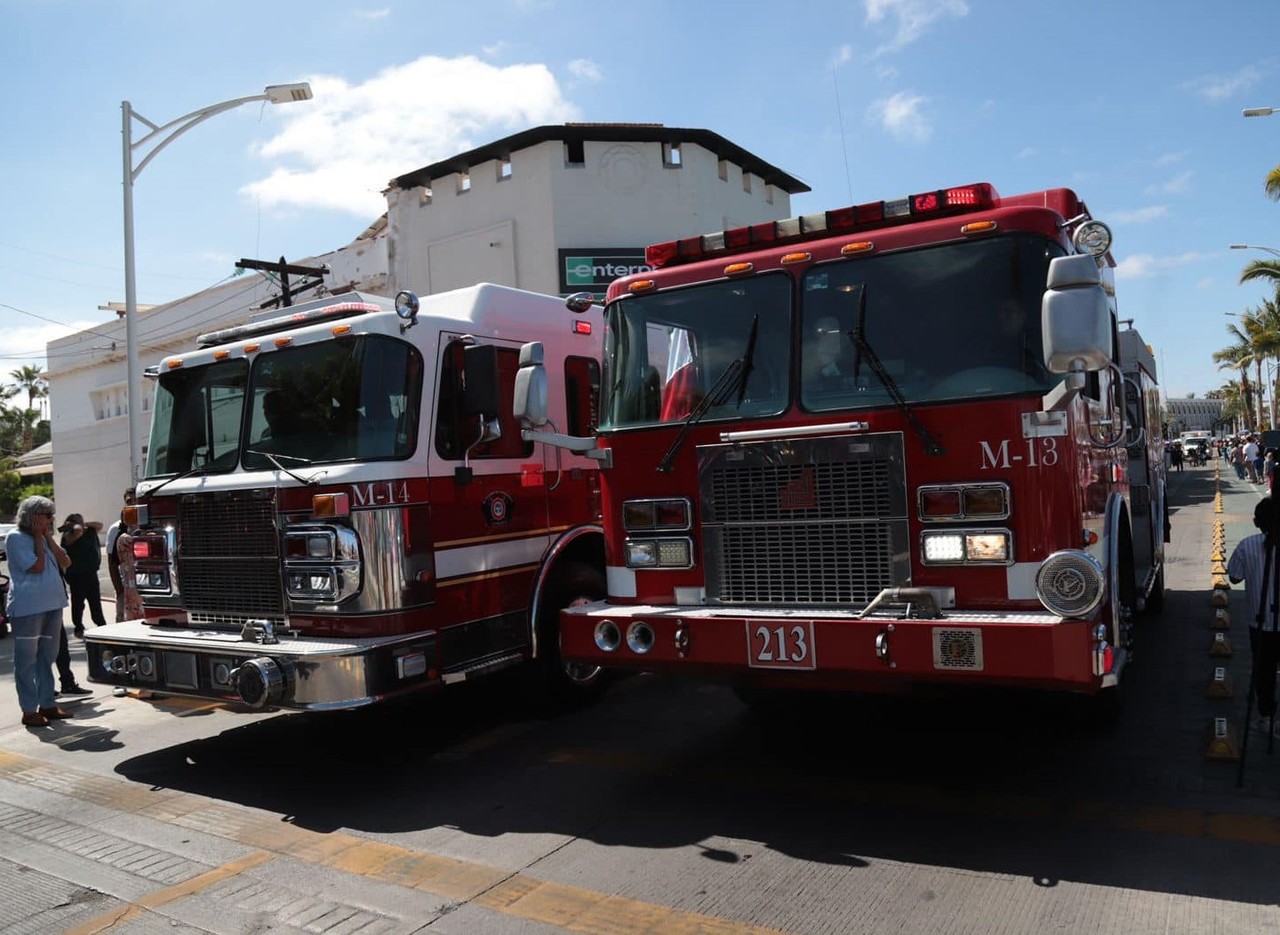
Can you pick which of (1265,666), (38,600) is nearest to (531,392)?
(1265,666)

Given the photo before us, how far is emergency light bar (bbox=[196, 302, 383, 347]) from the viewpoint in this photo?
6105 mm

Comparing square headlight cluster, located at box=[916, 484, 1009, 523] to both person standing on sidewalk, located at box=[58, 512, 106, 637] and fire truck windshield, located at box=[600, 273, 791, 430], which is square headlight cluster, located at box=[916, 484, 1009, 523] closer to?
fire truck windshield, located at box=[600, 273, 791, 430]

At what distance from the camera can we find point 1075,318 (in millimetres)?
4035

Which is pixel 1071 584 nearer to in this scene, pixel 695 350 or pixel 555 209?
pixel 695 350

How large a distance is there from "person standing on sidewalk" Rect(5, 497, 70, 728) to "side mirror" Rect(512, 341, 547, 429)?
4.23 meters

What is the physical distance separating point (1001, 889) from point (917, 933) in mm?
526

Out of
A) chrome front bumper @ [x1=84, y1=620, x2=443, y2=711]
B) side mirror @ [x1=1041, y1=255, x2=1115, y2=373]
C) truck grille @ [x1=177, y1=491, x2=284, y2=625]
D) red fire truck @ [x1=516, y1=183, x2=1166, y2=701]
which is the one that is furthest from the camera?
truck grille @ [x1=177, y1=491, x2=284, y2=625]

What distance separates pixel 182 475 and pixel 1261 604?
21.6 feet

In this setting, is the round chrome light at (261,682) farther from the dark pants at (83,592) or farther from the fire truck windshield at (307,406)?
the dark pants at (83,592)

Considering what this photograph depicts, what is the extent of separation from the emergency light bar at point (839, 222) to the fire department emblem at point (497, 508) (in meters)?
1.89

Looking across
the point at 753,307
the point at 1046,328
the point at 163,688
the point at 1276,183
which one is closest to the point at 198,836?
the point at 163,688

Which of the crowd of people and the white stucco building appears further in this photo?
the white stucco building

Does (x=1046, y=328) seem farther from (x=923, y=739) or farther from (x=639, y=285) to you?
(x=923, y=739)

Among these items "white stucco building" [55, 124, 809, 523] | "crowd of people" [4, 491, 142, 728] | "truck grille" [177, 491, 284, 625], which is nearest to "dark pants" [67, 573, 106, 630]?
"crowd of people" [4, 491, 142, 728]
